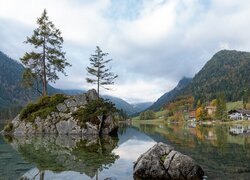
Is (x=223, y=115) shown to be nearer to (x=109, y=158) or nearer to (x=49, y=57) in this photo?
(x=49, y=57)

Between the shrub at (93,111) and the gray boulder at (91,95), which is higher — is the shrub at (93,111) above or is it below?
below

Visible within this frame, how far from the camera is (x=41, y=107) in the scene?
60219mm

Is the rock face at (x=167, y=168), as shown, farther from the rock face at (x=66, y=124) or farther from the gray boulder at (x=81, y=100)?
the gray boulder at (x=81, y=100)

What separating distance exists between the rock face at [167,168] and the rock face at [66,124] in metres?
37.5

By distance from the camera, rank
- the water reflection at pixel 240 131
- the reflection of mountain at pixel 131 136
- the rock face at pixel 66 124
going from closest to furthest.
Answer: the reflection of mountain at pixel 131 136 → the rock face at pixel 66 124 → the water reflection at pixel 240 131

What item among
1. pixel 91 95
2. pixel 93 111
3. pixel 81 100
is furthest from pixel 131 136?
pixel 81 100

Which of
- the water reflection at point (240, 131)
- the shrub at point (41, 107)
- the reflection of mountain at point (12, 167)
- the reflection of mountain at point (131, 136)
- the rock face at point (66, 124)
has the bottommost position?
the reflection of mountain at point (12, 167)

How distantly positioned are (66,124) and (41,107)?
707cm

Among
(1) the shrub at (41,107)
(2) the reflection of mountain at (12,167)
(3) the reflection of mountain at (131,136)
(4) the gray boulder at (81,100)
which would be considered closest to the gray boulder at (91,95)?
(4) the gray boulder at (81,100)

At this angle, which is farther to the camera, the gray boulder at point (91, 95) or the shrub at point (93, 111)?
the gray boulder at point (91, 95)

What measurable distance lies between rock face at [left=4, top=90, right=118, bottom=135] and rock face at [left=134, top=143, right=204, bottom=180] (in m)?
37.5

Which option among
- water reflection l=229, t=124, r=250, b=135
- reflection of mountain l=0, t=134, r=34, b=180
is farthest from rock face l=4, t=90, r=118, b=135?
reflection of mountain l=0, t=134, r=34, b=180

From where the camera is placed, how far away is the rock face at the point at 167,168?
18.5 m

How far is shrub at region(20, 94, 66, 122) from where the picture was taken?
58344 mm
